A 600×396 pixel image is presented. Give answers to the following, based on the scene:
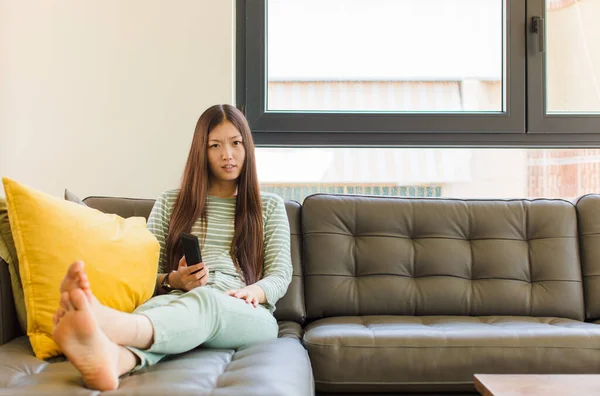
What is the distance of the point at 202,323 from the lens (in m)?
1.50

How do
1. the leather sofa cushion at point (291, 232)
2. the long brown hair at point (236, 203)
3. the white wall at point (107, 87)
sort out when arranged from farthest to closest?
the white wall at point (107, 87), the leather sofa cushion at point (291, 232), the long brown hair at point (236, 203)

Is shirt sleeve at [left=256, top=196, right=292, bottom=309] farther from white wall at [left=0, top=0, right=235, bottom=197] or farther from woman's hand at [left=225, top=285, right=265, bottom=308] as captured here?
white wall at [left=0, top=0, right=235, bottom=197]

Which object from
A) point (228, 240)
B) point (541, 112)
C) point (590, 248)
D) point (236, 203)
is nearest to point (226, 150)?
point (236, 203)

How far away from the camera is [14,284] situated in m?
1.65

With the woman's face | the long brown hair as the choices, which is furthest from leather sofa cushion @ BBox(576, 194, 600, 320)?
the woman's face

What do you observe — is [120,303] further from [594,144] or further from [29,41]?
[594,144]

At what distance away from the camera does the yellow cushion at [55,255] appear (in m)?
1.56

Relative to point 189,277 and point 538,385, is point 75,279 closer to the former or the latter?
point 189,277

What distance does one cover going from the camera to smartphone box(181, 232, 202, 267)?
1.70 meters

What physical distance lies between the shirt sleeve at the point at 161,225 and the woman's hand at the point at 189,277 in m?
0.20

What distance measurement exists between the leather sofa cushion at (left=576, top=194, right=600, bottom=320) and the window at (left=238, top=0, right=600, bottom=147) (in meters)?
0.54

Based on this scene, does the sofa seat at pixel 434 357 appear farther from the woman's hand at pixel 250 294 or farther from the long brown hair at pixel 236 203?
the long brown hair at pixel 236 203

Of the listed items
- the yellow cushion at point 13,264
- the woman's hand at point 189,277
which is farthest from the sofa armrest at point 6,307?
the woman's hand at point 189,277

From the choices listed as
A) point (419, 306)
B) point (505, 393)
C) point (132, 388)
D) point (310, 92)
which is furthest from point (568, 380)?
point (310, 92)
